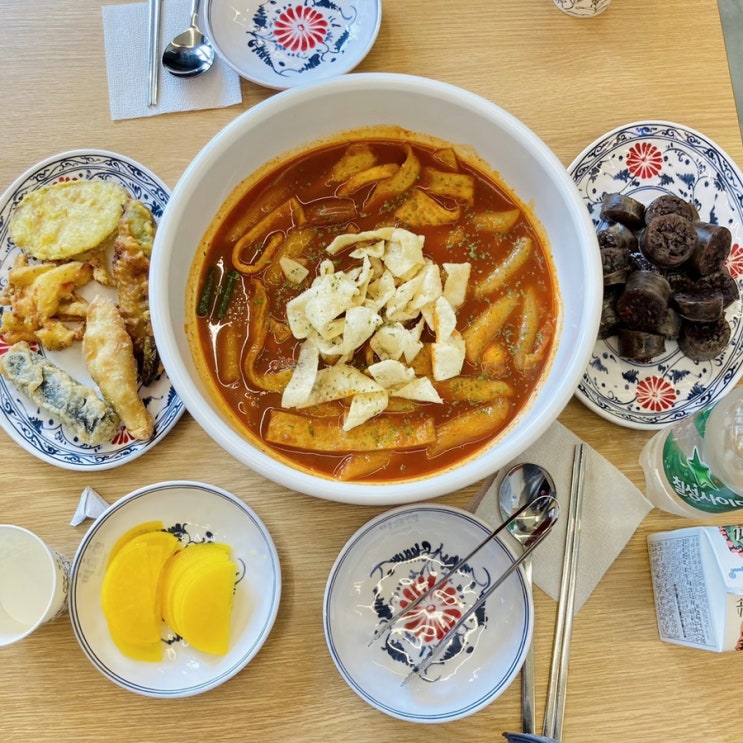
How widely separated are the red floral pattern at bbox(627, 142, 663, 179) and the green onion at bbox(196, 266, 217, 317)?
45.7 inches

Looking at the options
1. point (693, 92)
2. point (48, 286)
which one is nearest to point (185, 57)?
point (48, 286)

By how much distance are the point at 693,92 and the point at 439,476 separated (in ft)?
4.43

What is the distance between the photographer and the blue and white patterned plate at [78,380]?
1.63m

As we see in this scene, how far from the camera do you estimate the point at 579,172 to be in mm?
1717

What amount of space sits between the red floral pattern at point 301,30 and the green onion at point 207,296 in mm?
714

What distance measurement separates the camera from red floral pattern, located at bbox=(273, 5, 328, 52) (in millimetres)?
1767

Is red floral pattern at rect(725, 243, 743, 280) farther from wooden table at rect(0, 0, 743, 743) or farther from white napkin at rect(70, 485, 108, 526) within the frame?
white napkin at rect(70, 485, 108, 526)

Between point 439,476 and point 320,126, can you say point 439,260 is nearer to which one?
point 320,126

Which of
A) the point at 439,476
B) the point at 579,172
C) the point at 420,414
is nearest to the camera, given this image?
the point at 439,476

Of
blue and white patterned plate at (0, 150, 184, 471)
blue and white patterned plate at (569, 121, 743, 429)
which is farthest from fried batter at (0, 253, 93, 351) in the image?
blue and white patterned plate at (569, 121, 743, 429)

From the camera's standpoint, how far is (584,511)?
1662 mm

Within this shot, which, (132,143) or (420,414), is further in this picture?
(132,143)

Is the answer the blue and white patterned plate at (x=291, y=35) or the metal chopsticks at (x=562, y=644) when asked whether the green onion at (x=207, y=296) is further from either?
the metal chopsticks at (x=562, y=644)

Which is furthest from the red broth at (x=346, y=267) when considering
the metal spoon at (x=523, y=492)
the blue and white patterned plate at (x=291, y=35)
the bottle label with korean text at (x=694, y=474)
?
the bottle label with korean text at (x=694, y=474)
